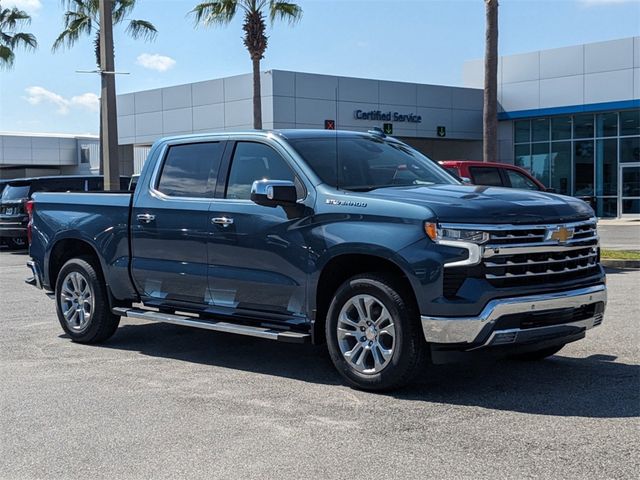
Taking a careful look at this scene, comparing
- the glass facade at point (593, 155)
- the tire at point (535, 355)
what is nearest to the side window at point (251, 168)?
the tire at point (535, 355)

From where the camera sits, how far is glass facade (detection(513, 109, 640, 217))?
3494 cm

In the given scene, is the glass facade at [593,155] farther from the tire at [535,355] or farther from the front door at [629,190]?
the tire at [535,355]

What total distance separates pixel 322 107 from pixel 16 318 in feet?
80.8

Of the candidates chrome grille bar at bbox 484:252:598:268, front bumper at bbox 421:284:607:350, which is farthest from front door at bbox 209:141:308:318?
chrome grille bar at bbox 484:252:598:268

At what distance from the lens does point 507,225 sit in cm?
585

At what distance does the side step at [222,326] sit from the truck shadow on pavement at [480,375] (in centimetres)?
42

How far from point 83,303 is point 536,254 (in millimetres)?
4675

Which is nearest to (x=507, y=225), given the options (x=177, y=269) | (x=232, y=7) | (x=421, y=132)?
(x=177, y=269)

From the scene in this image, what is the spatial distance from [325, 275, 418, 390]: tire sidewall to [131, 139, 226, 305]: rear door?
147cm

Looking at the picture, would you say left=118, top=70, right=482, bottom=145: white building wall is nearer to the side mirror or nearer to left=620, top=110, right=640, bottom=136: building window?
left=620, top=110, right=640, bottom=136: building window

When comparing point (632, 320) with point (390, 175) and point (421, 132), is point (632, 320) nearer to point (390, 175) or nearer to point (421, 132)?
point (390, 175)

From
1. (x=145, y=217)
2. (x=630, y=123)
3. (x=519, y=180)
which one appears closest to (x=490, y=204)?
(x=145, y=217)

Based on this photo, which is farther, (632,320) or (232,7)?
(232,7)

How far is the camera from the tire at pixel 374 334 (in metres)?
6.00
